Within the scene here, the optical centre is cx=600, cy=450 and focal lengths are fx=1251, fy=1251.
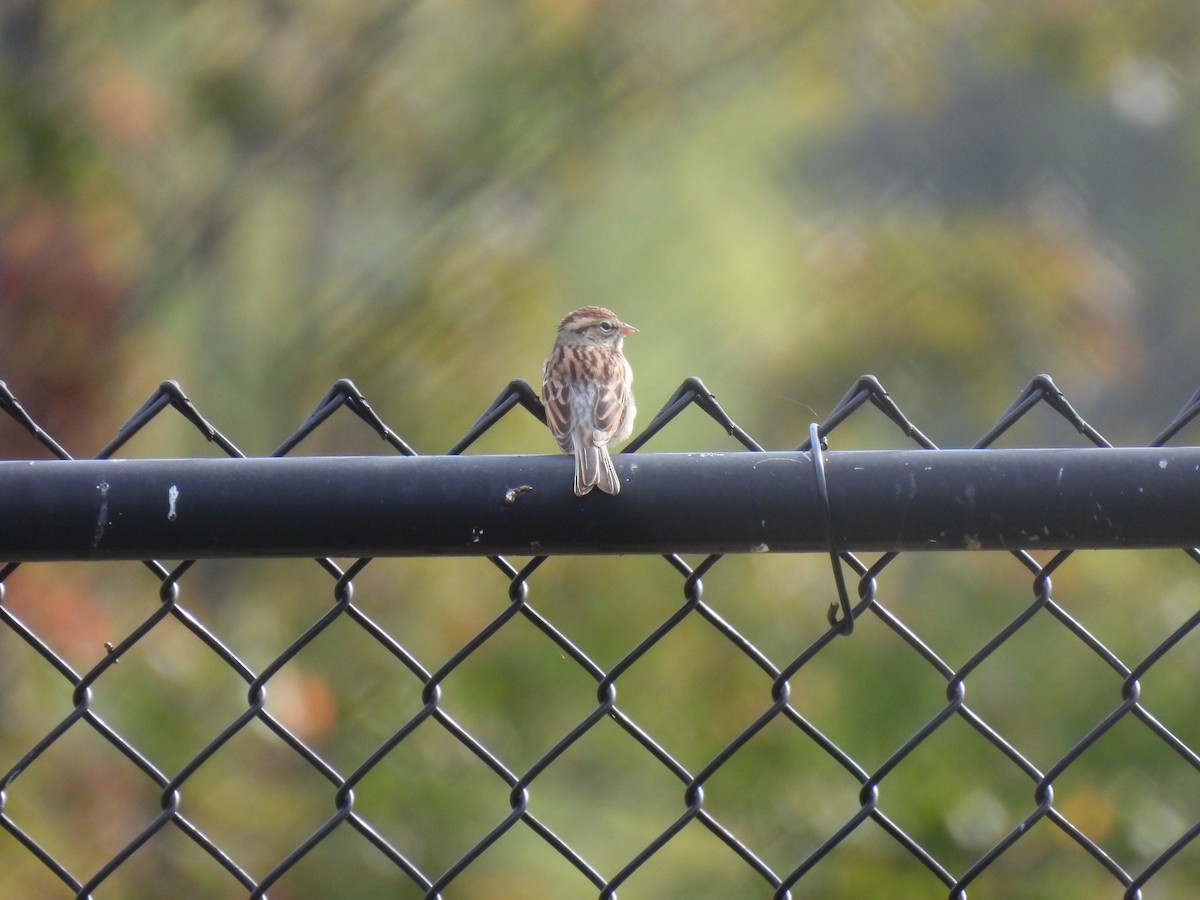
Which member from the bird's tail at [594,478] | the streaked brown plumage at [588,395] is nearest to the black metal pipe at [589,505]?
the bird's tail at [594,478]

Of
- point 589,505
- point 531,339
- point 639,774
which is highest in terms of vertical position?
point 531,339

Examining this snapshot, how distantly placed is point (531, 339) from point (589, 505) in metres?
4.67

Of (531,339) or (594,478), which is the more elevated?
(531,339)

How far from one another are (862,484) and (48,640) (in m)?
4.27

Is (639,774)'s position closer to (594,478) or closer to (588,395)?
(588,395)

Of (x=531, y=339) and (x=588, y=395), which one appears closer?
(x=588, y=395)

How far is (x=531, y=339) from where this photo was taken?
619 centimetres

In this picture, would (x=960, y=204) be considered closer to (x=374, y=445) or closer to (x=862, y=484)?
(x=374, y=445)

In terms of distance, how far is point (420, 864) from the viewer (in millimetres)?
5594

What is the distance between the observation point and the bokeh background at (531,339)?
538cm

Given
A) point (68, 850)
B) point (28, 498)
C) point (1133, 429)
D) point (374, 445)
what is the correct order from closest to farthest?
point (28, 498) → point (68, 850) → point (374, 445) → point (1133, 429)

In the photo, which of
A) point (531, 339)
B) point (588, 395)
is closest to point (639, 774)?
point (531, 339)

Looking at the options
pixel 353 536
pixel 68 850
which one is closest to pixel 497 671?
pixel 68 850

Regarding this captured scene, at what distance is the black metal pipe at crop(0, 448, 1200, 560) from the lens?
5.10 ft
